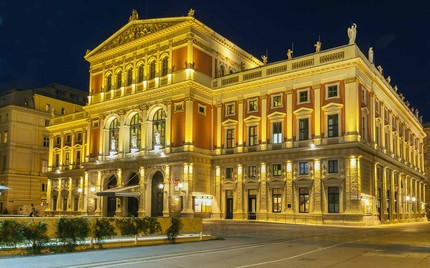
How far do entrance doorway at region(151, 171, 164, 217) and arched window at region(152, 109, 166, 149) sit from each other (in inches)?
145

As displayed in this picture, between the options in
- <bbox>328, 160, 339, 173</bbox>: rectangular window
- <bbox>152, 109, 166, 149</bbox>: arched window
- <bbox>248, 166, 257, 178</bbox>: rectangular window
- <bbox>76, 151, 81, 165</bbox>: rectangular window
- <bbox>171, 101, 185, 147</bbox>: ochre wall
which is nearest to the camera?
<bbox>328, 160, 339, 173</bbox>: rectangular window

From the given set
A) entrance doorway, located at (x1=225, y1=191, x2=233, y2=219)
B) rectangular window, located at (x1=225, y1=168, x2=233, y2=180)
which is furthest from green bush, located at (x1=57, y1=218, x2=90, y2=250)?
rectangular window, located at (x1=225, y1=168, x2=233, y2=180)

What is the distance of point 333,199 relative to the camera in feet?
145

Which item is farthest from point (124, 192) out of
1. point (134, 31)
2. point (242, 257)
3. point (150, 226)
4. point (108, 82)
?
point (242, 257)

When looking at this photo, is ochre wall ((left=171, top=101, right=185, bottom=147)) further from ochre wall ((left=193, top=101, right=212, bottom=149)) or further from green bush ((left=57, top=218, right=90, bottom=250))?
green bush ((left=57, top=218, right=90, bottom=250))

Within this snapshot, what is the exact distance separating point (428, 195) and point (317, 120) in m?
49.0

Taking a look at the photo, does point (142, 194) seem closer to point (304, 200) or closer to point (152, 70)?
point (152, 70)

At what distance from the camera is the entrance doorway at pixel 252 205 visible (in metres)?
49.3

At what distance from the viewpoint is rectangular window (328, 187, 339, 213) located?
4388 cm

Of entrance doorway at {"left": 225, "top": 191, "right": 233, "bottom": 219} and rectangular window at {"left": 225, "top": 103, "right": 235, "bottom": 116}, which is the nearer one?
entrance doorway at {"left": 225, "top": 191, "right": 233, "bottom": 219}

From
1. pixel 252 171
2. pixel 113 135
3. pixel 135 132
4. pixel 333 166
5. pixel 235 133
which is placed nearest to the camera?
pixel 333 166

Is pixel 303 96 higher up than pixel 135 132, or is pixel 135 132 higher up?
pixel 303 96

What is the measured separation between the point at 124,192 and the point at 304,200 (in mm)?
19581

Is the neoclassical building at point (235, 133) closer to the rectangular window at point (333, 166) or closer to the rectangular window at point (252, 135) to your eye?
the rectangular window at point (252, 135)
